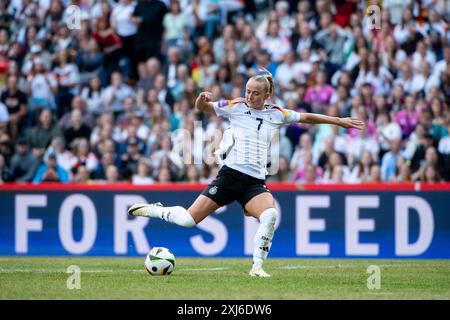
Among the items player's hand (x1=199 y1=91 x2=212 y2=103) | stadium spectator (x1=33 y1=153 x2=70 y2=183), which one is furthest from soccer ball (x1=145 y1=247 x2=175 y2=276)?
stadium spectator (x1=33 y1=153 x2=70 y2=183)

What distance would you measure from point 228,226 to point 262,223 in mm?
5856

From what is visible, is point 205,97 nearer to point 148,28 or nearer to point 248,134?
point 248,134

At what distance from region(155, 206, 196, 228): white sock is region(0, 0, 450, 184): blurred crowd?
240 inches

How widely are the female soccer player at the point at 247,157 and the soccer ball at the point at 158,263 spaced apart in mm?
464

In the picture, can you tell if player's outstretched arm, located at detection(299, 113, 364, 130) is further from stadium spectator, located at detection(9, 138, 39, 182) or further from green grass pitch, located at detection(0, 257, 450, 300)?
stadium spectator, located at detection(9, 138, 39, 182)

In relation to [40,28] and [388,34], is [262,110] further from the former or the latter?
[40,28]

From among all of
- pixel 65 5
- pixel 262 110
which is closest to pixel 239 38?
pixel 65 5

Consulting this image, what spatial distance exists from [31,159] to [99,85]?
2505 mm

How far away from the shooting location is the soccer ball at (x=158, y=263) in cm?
1177

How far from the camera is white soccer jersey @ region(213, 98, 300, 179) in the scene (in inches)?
456

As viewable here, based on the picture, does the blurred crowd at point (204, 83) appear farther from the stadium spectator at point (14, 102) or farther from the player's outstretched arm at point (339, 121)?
the player's outstretched arm at point (339, 121)

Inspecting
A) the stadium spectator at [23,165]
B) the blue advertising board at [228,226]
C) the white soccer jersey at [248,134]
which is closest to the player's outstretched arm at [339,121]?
the white soccer jersey at [248,134]

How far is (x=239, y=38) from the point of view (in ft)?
68.7
